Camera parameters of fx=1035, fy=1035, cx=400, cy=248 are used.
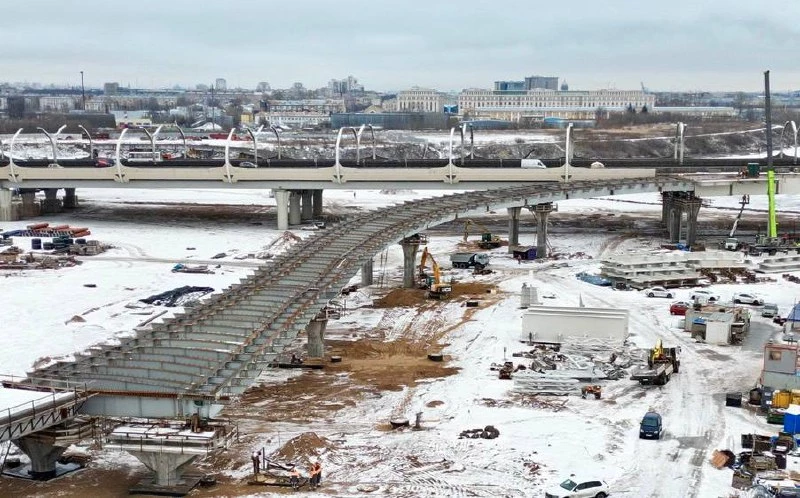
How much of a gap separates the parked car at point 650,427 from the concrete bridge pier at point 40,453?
1480 cm

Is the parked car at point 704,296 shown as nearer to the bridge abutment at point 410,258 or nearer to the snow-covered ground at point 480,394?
the snow-covered ground at point 480,394

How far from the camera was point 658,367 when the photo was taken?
33719 millimetres

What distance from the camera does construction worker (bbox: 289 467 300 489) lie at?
976 inches

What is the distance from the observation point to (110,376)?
26859 millimetres

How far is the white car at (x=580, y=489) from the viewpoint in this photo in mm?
23531

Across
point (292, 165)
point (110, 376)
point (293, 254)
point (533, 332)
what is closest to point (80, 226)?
point (292, 165)

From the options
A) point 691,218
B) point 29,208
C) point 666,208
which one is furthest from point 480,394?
point 29,208

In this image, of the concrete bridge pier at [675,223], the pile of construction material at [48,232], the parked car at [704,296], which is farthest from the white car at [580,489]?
the pile of construction material at [48,232]

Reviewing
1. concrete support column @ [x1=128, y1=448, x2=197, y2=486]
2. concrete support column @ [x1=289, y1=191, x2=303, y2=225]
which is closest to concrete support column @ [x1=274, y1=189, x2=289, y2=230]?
concrete support column @ [x1=289, y1=191, x2=303, y2=225]

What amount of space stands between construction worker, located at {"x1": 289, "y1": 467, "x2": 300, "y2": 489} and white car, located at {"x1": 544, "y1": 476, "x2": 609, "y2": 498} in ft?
19.4

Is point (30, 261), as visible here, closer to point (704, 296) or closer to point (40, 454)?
point (40, 454)

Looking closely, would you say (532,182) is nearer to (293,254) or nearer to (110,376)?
(293,254)

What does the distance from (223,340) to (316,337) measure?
6.86 metres

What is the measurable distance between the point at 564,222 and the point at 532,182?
6.92 meters
